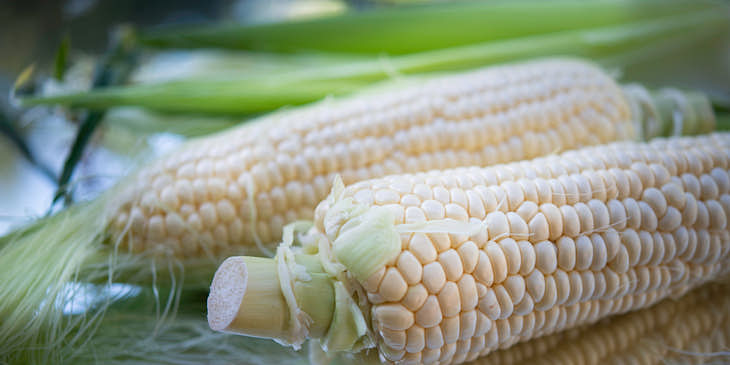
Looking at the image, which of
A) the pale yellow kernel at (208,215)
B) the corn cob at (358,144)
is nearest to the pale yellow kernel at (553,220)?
the corn cob at (358,144)

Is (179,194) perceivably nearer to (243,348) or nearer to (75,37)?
(243,348)

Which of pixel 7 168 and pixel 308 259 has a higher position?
pixel 308 259

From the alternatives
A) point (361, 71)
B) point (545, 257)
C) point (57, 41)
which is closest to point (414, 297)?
point (545, 257)

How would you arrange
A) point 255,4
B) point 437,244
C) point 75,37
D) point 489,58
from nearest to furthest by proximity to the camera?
point 437,244 < point 489,58 < point 75,37 < point 255,4

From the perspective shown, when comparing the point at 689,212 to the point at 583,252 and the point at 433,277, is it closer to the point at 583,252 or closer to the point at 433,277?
the point at 583,252

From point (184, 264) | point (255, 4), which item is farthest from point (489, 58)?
point (255, 4)

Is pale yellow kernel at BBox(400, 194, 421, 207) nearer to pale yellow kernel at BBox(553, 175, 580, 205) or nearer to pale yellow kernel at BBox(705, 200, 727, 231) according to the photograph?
pale yellow kernel at BBox(553, 175, 580, 205)

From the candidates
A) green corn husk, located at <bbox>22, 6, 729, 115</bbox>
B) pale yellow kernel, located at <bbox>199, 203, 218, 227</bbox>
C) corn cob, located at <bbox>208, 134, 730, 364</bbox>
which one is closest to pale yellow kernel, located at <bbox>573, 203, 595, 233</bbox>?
corn cob, located at <bbox>208, 134, 730, 364</bbox>

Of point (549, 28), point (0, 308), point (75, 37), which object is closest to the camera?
point (0, 308)
